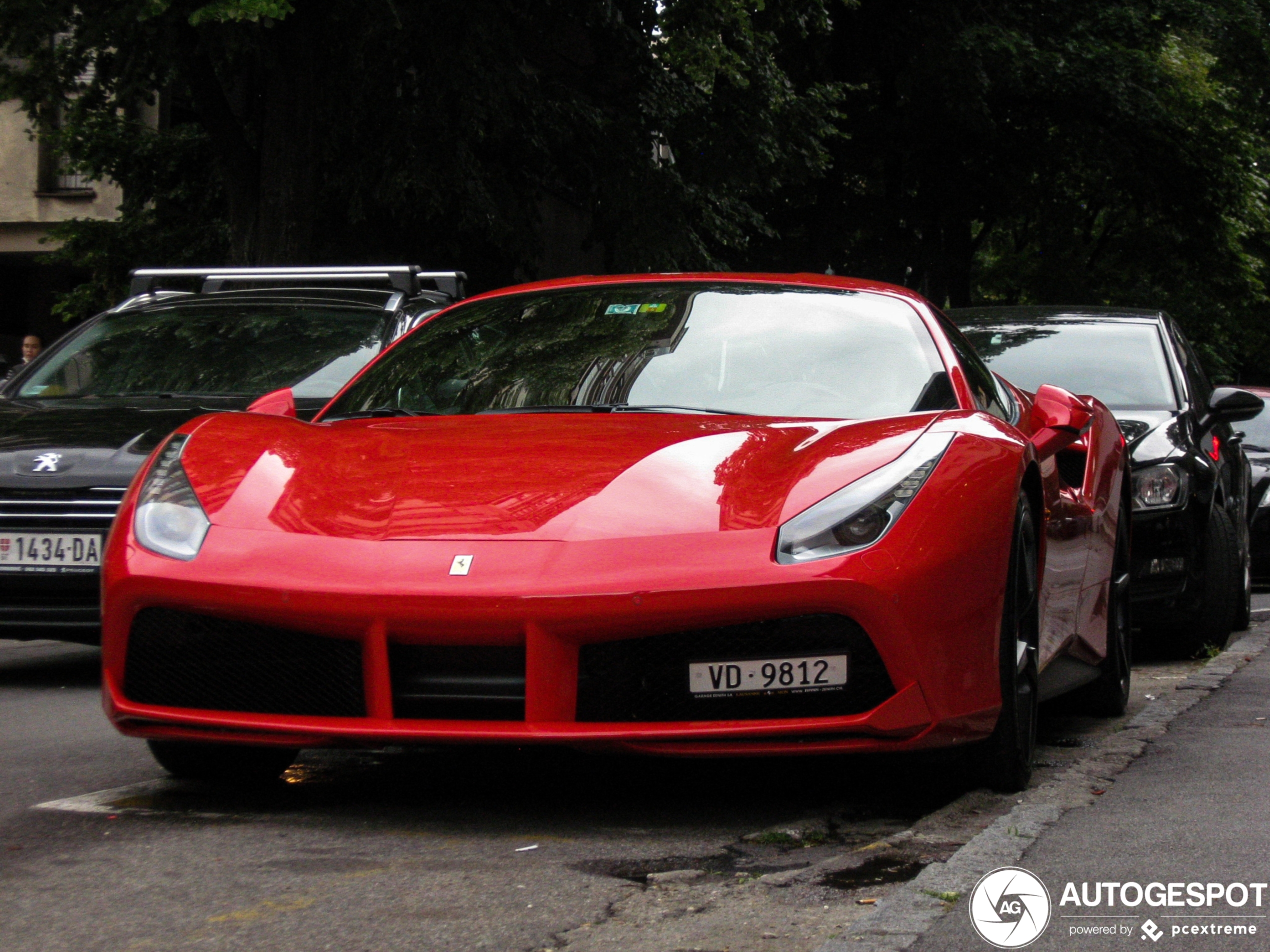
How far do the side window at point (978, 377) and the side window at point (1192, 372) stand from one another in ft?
11.6

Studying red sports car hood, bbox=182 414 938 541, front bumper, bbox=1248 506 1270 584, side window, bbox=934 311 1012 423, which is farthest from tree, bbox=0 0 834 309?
red sports car hood, bbox=182 414 938 541

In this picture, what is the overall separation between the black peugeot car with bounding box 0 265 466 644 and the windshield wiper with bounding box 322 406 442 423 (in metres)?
2.01

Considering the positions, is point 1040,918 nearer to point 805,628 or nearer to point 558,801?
point 805,628

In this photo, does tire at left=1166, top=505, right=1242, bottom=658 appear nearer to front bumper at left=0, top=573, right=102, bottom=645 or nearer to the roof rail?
the roof rail

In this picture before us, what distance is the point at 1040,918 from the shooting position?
3.17 m

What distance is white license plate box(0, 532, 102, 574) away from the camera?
6.75 metres

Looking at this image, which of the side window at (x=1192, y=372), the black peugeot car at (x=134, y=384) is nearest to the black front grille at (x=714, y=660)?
the black peugeot car at (x=134, y=384)

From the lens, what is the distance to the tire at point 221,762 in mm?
4535

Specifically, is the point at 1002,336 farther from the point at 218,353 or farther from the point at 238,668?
the point at 238,668

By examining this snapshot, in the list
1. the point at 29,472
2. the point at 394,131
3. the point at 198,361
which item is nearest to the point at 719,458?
the point at 29,472

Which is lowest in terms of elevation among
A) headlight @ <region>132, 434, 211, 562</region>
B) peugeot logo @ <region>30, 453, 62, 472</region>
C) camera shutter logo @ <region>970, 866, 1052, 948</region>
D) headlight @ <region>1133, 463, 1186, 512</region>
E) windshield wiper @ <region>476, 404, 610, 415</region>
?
headlight @ <region>1133, 463, 1186, 512</region>

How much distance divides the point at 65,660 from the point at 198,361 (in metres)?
1.41

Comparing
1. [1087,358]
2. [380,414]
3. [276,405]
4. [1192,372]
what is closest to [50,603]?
[276,405]

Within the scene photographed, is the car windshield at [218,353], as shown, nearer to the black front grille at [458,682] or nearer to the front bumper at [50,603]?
the front bumper at [50,603]
